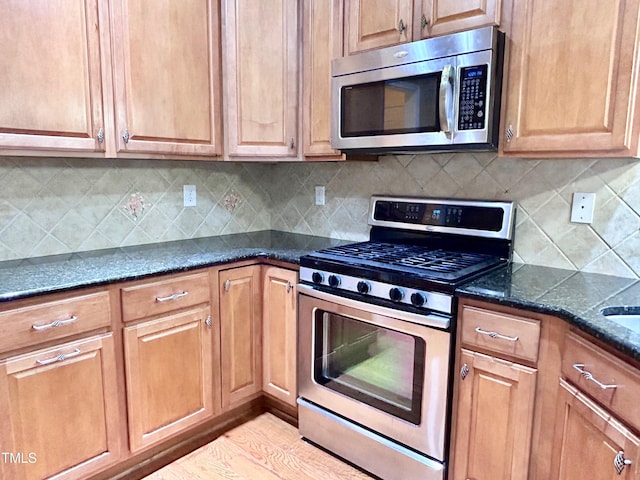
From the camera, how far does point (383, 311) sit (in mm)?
1716

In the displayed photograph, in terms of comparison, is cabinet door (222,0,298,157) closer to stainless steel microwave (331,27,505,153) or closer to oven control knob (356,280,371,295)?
stainless steel microwave (331,27,505,153)

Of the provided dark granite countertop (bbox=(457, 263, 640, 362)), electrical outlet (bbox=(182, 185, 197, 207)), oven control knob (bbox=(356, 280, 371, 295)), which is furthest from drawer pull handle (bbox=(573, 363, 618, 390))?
electrical outlet (bbox=(182, 185, 197, 207))

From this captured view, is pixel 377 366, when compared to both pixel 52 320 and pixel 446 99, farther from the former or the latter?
pixel 52 320

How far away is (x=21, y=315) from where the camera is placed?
4.84 ft

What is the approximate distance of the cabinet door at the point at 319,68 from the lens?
6.90 feet

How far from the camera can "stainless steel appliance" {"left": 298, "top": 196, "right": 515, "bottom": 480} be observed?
5.34 feet

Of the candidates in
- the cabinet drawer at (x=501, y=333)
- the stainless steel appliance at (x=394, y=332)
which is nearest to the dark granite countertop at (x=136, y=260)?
the stainless steel appliance at (x=394, y=332)

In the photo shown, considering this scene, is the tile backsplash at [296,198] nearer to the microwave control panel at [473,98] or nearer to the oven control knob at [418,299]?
the microwave control panel at [473,98]

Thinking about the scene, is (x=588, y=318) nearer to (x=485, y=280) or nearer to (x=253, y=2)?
(x=485, y=280)

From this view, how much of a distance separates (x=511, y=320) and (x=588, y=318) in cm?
25

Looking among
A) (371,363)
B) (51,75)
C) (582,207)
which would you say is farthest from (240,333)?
(582,207)

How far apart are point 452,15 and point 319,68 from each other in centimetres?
71

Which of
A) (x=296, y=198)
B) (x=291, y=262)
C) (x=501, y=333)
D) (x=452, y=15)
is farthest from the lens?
(x=296, y=198)

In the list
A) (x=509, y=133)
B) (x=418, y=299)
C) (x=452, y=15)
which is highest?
(x=452, y=15)
